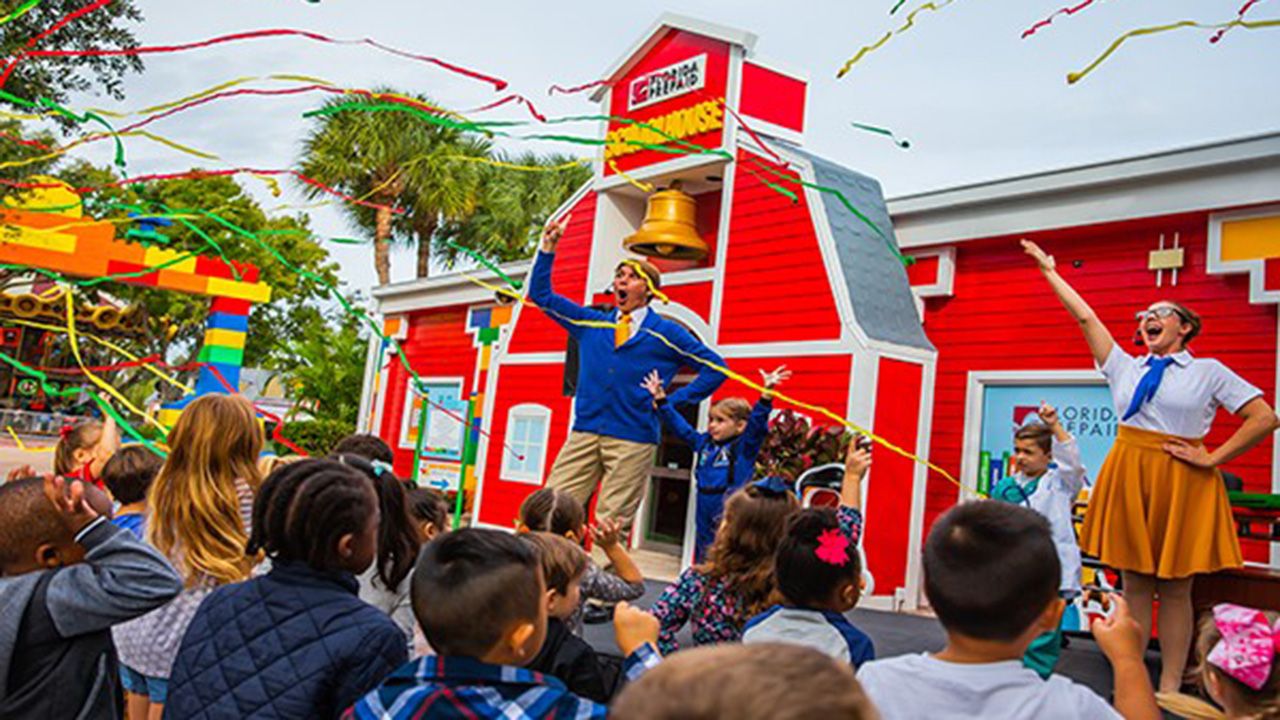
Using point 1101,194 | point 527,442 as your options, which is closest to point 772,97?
point 1101,194

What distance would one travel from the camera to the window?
9.84 meters

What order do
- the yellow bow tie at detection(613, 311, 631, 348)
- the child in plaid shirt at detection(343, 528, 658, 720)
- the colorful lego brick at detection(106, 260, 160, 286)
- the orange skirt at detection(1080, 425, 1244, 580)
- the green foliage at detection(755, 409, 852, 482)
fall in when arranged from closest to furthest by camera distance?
the child in plaid shirt at detection(343, 528, 658, 720) → the orange skirt at detection(1080, 425, 1244, 580) → the yellow bow tie at detection(613, 311, 631, 348) → the green foliage at detection(755, 409, 852, 482) → the colorful lego brick at detection(106, 260, 160, 286)

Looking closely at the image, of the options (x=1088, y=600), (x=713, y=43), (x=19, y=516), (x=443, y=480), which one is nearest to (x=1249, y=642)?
(x=19, y=516)

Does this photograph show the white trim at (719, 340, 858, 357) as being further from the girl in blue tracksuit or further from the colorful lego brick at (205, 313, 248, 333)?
the colorful lego brick at (205, 313, 248, 333)

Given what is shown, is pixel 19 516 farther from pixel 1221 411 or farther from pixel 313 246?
pixel 313 246

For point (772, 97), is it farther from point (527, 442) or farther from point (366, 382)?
point (366, 382)

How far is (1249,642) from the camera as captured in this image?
1.55m

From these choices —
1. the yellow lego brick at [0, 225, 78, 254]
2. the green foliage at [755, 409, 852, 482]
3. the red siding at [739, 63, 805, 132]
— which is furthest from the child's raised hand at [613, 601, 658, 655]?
the yellow lego brick at [0, 225, 78, 254]

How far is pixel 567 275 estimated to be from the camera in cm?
991

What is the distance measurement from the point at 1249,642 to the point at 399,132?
804 inches

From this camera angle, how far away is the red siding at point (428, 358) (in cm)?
1316

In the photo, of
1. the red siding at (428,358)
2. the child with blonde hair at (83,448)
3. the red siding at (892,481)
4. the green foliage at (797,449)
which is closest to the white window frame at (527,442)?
the red siding at (428,358)

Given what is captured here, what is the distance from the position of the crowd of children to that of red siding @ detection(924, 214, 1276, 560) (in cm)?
423

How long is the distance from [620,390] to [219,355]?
8.76 metres
